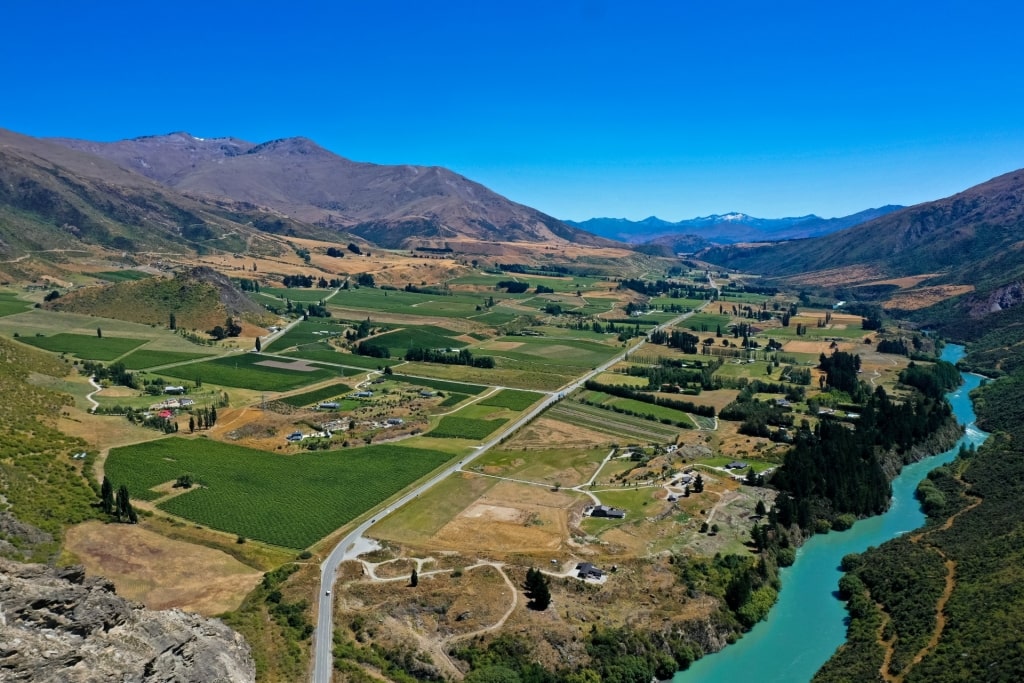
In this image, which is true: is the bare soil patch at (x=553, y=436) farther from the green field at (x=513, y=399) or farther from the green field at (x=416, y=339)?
the green field at (x=416, y=339)

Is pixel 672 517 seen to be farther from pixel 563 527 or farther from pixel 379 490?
pixel 379 490

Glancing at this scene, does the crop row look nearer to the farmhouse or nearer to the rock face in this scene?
the farmhouse

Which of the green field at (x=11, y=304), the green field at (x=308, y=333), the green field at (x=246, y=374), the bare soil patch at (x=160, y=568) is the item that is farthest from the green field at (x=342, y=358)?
the bare soil patch at (x=160, y=568)

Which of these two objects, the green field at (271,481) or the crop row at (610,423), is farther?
the crop row at (610,423)

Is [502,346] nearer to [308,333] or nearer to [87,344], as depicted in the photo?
[308,333]

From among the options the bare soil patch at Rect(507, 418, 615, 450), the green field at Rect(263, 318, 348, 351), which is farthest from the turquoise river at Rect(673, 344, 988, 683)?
the green field at Rect(263, 318, 348, 351)
